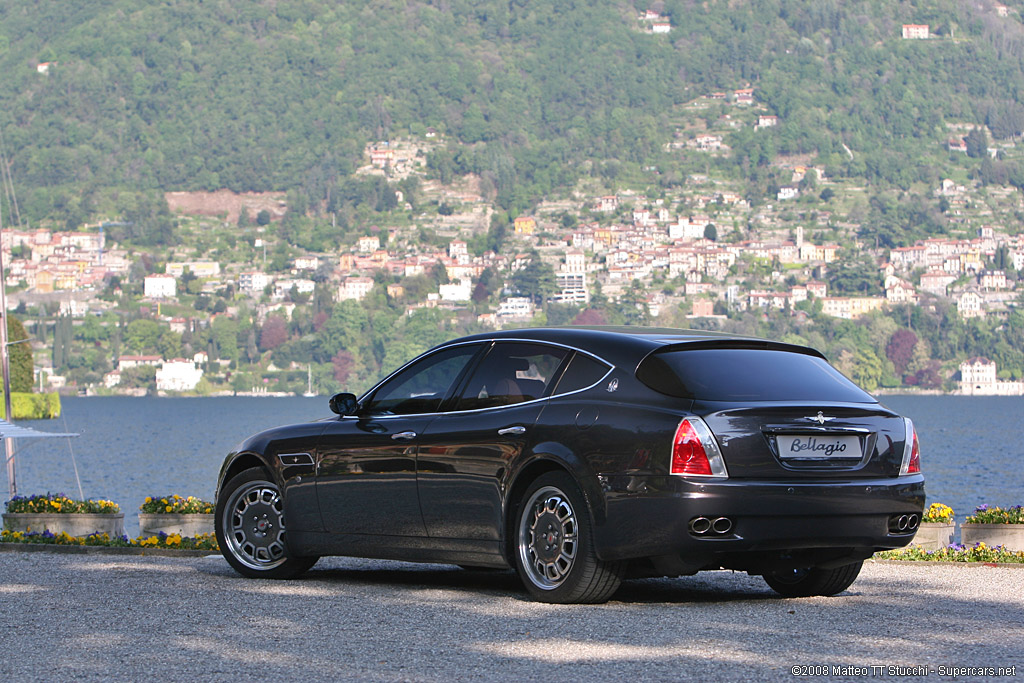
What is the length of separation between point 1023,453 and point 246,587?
9277 cm

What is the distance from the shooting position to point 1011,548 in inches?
407

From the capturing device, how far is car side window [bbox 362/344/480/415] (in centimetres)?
817

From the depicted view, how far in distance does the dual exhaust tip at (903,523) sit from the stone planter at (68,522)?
7.03 m

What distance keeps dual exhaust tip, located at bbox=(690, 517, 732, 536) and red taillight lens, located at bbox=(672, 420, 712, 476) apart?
21 centimetres

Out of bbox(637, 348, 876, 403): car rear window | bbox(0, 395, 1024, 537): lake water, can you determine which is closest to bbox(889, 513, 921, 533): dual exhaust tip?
bbox(637, 348, 876, 403): car rear window

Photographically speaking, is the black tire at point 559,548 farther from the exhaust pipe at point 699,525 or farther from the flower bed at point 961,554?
the flower bed at point 961,554

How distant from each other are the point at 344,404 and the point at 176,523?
4.14 meters

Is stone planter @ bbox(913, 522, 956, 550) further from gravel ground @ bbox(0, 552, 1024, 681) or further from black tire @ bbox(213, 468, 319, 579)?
black tire @ bbox(213, 468, 319, 579)

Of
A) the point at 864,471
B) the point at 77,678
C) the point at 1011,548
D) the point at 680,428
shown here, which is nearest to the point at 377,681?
the point at 77,678

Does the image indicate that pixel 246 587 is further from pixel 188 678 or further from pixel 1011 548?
pixel 1011 548

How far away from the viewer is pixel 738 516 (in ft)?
22.1

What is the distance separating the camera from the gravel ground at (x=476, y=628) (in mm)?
5508

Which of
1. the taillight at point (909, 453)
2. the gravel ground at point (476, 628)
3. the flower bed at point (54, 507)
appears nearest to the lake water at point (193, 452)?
the flower bed at point (54, 507)

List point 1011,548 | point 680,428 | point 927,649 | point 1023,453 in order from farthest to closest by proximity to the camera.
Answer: point 1023,453, point 1011,548, point 680,428, point 927,649
